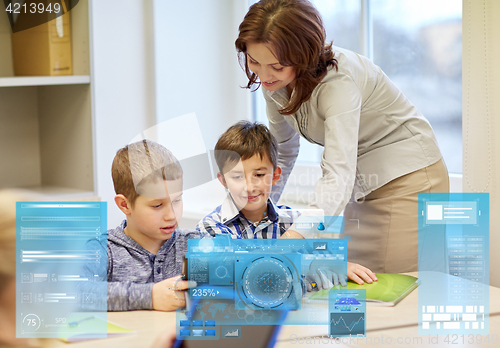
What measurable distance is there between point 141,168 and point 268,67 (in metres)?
0.35

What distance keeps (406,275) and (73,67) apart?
129 cm

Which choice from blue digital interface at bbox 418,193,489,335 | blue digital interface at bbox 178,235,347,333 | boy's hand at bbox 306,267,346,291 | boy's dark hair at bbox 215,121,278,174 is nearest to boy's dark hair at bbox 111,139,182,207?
boy's dark hair at bbox 215,121,278,174

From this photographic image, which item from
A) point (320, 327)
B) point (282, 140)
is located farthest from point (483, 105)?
point (320, 327)

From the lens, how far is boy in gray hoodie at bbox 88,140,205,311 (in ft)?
3.51

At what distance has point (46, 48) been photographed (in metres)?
1.70

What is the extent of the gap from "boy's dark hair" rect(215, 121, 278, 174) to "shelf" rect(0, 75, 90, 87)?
0.70 metres

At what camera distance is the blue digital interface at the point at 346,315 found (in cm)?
85

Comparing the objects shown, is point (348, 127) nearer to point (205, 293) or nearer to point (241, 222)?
point (241, 222)

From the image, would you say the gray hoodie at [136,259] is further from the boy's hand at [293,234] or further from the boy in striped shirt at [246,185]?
the boy's hand at [293,234]

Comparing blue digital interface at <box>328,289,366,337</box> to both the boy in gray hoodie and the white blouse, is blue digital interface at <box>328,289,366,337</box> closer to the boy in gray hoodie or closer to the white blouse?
the white blouse

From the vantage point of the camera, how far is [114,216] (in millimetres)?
1948

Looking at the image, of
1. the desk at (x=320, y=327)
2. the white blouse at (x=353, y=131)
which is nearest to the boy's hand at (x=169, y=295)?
the desk at (x=320, y=327)

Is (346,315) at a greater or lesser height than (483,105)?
lesser

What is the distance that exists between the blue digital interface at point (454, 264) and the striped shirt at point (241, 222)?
1.11 ft
